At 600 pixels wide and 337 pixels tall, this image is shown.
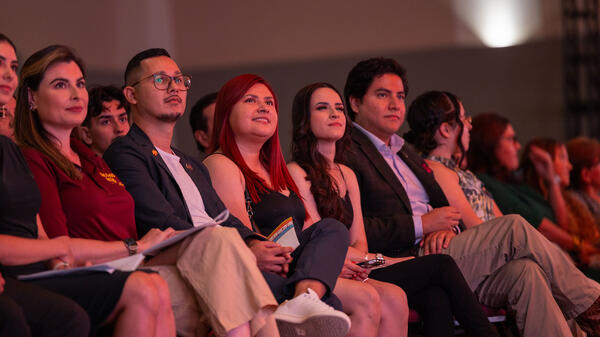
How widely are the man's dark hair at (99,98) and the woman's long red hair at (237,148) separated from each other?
61cm

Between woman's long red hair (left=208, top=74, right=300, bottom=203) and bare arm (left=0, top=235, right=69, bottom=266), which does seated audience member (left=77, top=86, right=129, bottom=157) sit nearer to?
woman's long red hair (left=208, top=74, right=300, bottom=203)

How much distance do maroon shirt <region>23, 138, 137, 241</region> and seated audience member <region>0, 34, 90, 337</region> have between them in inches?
4.5

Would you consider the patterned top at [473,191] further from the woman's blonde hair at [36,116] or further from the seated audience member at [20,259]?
the seated audience member at [20,259]

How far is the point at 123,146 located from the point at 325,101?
1033 mm

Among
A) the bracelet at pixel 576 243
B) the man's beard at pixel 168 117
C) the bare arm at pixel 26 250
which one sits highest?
the man's beard at pixel 168 117

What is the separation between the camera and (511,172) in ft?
15.7

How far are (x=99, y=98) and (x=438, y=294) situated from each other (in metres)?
1.71

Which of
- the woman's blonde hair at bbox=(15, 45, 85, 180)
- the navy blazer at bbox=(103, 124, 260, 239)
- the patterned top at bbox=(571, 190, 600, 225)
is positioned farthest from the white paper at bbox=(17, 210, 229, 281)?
the patterned top at bbox=(571, 190, 600, 225)

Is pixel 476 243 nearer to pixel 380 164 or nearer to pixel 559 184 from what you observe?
pixel 380 164

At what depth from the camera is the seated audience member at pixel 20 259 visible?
1.75 m

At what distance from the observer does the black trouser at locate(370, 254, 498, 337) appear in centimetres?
291

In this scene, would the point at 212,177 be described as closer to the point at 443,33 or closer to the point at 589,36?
the point at 443,33

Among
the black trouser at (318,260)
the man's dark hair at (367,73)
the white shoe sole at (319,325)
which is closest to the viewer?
the white shoe sole at (319,325)

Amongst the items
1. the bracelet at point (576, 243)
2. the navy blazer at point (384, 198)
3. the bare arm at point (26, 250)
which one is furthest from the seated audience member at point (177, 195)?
the bracelet at point (576, 243)
